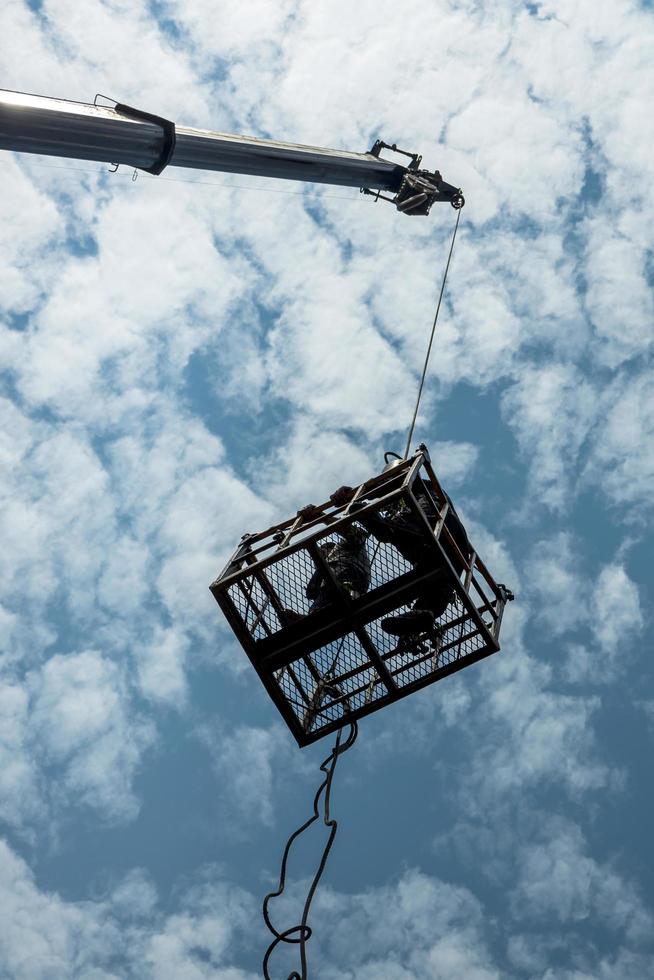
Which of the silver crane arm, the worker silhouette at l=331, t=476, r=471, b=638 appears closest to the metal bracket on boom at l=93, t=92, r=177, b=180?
the silver crane arm

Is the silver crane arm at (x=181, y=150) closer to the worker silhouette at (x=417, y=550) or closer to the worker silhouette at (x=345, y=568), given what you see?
the worker silhouette at (x=417, y=550)

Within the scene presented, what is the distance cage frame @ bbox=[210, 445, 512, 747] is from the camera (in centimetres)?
1130

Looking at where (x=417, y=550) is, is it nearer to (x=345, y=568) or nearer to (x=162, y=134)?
(x=345, y=568)

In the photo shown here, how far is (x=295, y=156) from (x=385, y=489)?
5.40 m

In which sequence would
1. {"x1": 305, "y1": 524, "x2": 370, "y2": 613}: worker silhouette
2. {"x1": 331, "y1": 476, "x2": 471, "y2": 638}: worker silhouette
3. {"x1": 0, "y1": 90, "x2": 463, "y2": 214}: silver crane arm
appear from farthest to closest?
{"x1": 305, "y1": 524, "x2": 370, "y2": 613}: worker silhouette
{"x1": 331, "y1": 476, "x2": 471, "y2": 638}: worker silhouette
{"x1": 0, "y1": 90, "x2": 463, "y2": 214}: silver crane arm

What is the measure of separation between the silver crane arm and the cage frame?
4701 millimetres

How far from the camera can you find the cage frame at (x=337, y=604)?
1130cm

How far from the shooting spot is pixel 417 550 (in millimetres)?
11586

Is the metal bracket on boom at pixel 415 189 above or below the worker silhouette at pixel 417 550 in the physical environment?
above

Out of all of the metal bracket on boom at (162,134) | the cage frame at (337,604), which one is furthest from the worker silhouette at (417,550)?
the metal bracket on boom at (162,134)

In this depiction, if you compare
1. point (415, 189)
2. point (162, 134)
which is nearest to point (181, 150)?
point (162, 134)

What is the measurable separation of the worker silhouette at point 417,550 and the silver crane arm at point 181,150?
4.71m

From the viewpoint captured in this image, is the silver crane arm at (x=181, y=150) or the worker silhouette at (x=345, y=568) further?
the worker silhouette at (x=345, y=568)

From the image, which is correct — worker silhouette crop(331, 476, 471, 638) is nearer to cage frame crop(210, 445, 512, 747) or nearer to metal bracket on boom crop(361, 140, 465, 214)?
cage frame crop(210, 445, 512, 747)
